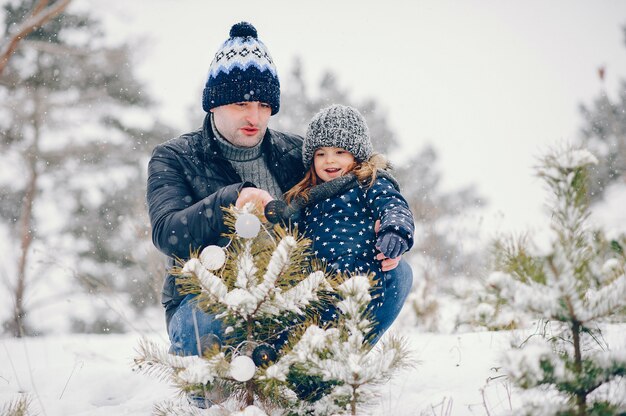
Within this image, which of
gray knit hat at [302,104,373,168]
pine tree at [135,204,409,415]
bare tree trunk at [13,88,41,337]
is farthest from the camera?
bare tree trunk at [13,88,41,337]

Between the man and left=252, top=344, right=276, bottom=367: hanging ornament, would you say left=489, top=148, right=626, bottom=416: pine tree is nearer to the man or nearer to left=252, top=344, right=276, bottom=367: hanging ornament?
left=252, top=344, right=276, bottom=367: hanging ornament

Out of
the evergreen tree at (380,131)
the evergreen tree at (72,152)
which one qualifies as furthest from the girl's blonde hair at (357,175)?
the evergreen tree at (380,131)

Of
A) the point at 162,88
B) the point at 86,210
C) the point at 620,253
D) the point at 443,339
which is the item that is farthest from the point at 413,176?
the point at 620,253

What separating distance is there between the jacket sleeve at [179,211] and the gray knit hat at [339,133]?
2.47 feet

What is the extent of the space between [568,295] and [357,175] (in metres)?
1.44

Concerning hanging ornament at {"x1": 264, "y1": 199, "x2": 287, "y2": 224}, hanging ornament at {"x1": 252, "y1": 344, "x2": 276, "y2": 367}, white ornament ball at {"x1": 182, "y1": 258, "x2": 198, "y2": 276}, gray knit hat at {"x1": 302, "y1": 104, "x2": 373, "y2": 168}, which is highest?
gray knit hat at {"x1": 302, "y1": 104, "x2": 373, "y2": 168}

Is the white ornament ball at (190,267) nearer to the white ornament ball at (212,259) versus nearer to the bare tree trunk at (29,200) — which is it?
the white ornament ball at (212,259)

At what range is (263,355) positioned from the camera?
1517mm

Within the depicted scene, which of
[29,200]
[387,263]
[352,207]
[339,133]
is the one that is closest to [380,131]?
[29,200]

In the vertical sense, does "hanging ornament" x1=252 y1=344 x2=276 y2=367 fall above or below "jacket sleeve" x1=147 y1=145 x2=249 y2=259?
below

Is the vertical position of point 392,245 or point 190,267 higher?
point 392,245

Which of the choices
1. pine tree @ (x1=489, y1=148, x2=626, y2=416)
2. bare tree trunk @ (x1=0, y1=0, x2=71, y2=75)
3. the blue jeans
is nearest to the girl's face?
the blue jeans

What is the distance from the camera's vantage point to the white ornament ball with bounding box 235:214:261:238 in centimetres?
142

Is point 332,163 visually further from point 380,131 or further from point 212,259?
point 380,131
